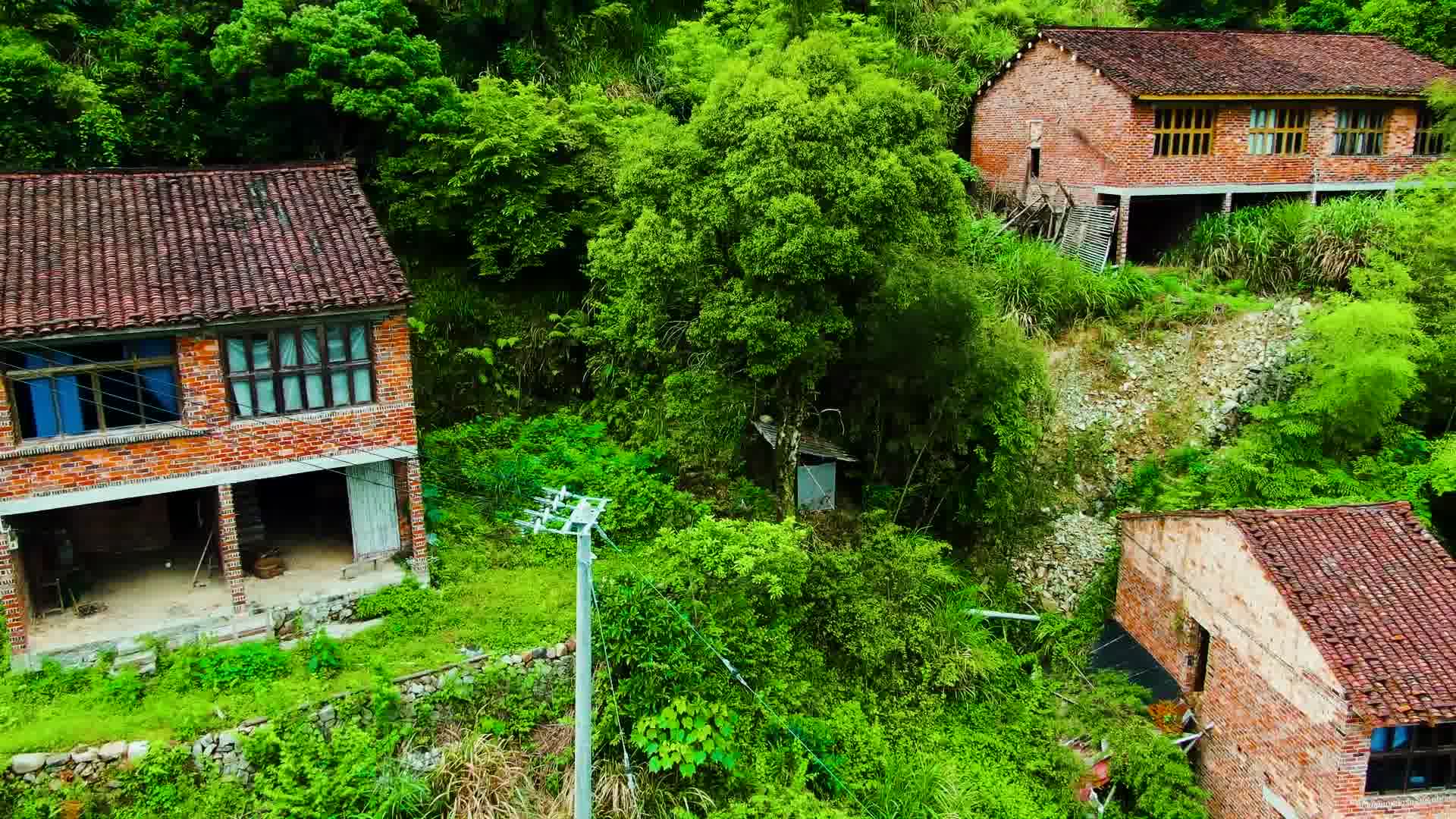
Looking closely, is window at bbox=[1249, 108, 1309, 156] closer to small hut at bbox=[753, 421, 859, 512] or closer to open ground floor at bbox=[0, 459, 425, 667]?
small hut at bbox=[753, 421, 859, 512]

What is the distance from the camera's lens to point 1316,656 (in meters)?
13.8

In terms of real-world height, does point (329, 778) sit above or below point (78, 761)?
below

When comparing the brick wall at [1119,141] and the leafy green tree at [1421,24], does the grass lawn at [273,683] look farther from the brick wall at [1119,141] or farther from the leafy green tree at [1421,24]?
the leafy green tree at [1421,24]

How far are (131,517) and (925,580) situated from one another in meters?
13.8

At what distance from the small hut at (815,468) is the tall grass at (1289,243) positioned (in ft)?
41.0

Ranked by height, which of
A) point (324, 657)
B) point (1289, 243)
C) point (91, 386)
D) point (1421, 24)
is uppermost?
point (1421, 24)

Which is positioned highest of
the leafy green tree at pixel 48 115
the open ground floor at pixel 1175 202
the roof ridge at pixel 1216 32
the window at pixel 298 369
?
the roof ridge at pixel 1216 32

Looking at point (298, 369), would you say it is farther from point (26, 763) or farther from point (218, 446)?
point (26, 763)

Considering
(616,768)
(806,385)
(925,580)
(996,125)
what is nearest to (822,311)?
(806,385)

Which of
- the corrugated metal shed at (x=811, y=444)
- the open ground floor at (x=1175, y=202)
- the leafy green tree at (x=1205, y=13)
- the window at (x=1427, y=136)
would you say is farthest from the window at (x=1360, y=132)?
the corrugated metal shed at (x=811, y=444)

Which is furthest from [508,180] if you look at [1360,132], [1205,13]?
[1205,13]

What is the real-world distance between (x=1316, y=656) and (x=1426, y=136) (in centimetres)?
2124

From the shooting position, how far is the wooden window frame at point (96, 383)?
13.9 metres

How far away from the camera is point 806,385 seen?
16.6 m
